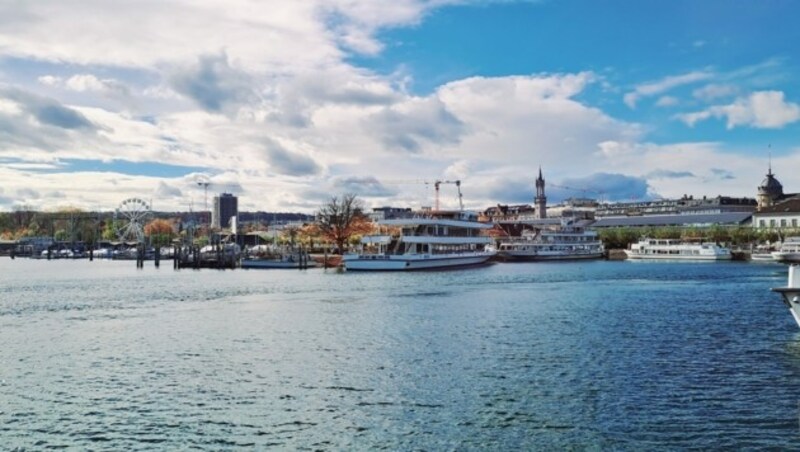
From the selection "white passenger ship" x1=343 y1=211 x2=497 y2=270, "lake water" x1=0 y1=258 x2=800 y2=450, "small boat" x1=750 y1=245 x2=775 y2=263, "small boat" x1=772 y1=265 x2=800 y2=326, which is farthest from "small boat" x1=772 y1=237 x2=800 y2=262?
"small boat" x1=772 y1=265 x2=800 y2=326

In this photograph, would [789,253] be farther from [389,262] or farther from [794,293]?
[794,293]

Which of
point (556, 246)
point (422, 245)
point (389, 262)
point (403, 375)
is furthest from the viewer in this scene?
point (556, 246)

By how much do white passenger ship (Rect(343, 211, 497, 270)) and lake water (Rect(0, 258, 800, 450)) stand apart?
48.9 meters

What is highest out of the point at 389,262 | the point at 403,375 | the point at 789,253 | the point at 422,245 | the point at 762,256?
the point at 422,245

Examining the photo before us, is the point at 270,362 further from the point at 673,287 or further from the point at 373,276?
the point at 373,276

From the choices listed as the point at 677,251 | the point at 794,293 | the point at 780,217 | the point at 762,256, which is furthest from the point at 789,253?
the point at 794,293

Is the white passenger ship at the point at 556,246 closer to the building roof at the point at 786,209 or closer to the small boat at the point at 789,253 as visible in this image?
the small boat at the point at 789,253

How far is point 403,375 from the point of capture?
93.9 feet

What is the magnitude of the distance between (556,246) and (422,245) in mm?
50062

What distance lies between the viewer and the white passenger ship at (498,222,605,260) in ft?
485

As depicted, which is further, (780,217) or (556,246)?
(780,217)

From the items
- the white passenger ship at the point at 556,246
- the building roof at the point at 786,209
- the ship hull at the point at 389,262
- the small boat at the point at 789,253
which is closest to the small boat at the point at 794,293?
the ship hull at the point at 389,262

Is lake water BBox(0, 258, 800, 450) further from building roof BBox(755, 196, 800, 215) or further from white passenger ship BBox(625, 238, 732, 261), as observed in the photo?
building roof BBox(755, 196, 800, 215)

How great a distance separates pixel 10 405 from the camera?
24.5m
